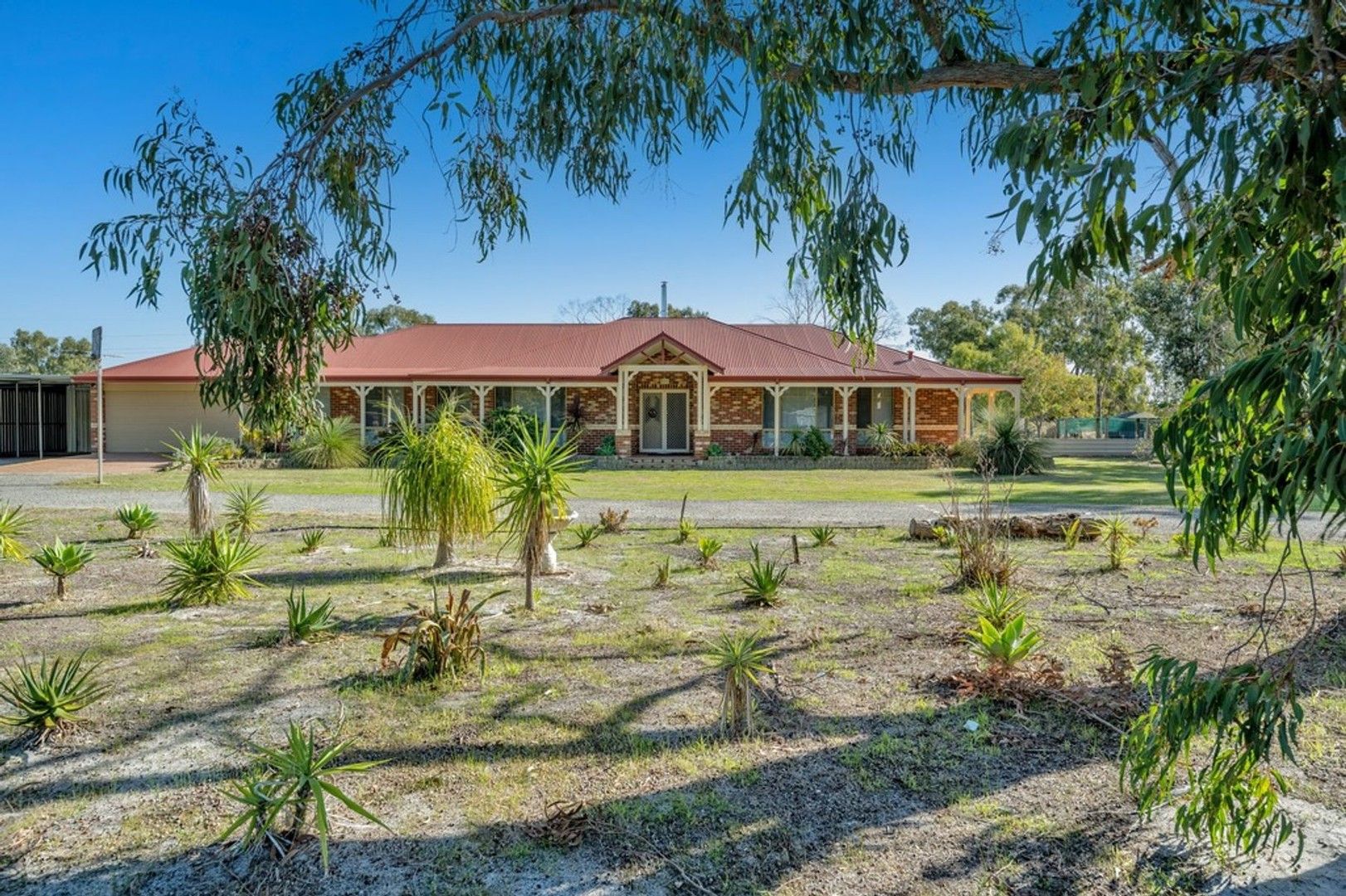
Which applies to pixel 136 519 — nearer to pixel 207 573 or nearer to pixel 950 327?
pixel 207 573

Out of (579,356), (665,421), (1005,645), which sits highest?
(579,356)

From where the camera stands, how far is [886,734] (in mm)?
4180

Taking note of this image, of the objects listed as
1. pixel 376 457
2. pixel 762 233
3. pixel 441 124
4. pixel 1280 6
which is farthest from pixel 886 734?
pixel 376 457

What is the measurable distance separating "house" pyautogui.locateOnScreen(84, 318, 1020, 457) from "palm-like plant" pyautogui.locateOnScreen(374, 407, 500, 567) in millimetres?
16511

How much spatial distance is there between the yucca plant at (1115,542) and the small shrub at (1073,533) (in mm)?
254

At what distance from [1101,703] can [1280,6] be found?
3303mm

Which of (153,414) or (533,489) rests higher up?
(153,414)

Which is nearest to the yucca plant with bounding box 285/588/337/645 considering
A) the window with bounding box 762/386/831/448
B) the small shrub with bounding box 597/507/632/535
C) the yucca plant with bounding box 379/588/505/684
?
the yucca plant with bounding box 379/588/505/684

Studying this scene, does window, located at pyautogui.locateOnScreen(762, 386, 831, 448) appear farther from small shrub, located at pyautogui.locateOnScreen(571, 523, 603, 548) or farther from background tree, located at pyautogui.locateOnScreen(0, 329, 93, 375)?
background tree, located at pyautogui.locateOnScreen(0, 329, 93, 375)

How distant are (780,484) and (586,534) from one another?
382 inches

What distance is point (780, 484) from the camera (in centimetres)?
1895

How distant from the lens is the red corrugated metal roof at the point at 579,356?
82.3 feet

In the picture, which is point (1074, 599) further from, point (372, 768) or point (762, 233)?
point (372, 768)

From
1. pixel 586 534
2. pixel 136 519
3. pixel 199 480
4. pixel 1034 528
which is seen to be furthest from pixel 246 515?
pixel 1034 528
